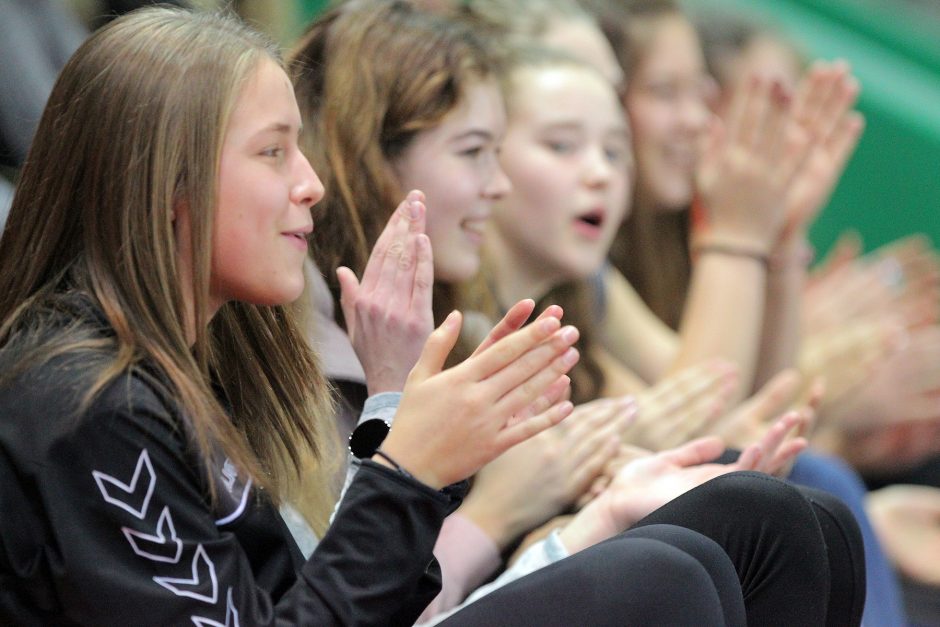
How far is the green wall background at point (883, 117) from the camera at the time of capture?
3086 mm

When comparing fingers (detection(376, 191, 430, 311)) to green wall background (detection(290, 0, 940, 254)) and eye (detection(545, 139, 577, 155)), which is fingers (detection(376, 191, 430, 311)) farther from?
green wall background (detection(290, 0, 940, 254))

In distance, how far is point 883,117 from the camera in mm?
3109

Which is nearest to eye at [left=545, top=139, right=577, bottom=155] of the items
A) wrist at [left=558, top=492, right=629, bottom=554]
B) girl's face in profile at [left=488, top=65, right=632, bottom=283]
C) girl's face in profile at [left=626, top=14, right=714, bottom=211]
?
girl's face in profile at [left=488, top=65, right=632, bottom=283]

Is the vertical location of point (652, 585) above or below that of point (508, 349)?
below

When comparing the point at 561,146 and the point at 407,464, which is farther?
the point at 561,146

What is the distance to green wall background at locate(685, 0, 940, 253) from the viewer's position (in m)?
3.09

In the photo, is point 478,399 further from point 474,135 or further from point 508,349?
point 474,135

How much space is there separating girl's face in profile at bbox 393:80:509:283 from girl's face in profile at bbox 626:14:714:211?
0.93 metres

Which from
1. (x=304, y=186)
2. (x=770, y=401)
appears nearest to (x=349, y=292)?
(x=304, y=186)

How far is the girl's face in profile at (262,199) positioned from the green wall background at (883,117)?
85.3 inches

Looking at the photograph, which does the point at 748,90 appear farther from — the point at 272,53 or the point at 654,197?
the point at 272,53

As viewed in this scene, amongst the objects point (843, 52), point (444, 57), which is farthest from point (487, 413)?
point (843, 52)

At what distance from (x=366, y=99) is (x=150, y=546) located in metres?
0.78

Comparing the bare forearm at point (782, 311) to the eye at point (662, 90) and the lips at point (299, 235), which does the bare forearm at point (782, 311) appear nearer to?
the eye at point (662, 90)
